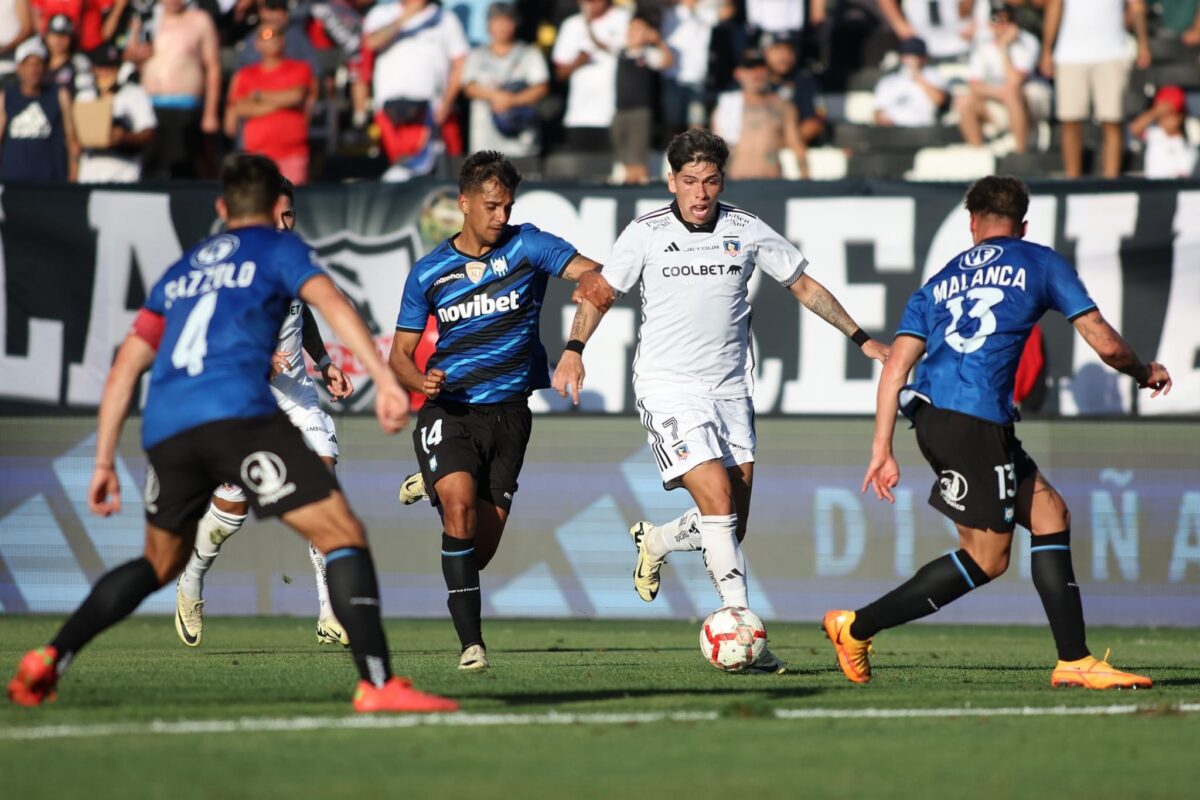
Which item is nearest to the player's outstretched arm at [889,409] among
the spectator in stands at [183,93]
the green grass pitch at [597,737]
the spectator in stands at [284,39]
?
the green grass pitch at [597,737]

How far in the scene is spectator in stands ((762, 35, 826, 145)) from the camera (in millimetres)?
18438

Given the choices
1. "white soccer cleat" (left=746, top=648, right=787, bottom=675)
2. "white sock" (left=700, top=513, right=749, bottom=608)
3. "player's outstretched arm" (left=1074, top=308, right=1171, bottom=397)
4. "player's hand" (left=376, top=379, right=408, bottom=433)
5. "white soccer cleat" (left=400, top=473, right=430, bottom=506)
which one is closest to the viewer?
"player's hand" (left=376, top=379, right=408, bottom=433)

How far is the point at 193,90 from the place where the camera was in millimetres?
18141

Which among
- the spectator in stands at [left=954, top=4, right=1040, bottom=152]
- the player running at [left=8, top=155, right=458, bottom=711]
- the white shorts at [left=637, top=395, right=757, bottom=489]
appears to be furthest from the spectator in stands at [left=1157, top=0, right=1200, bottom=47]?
the player running at [left=8, top=155, right=458, bottom=711]

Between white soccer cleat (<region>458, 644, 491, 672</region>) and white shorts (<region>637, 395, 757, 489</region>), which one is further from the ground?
white shorts (<region>637, 395, 757, 489</region>)

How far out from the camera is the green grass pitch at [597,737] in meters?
5.43

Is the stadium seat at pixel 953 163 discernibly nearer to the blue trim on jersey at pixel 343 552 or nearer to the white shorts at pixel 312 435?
the white shorts at pixel 312 435

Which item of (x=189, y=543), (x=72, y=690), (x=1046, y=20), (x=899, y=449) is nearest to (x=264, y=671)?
(x=72, y=690)

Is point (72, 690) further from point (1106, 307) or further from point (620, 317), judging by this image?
point (1106, 307)

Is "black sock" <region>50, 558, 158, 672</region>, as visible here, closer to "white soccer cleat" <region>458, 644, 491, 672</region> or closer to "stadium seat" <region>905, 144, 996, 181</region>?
"white soccer cleat" <region>458, 644, 491, 672</region>

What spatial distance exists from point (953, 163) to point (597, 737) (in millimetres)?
12735

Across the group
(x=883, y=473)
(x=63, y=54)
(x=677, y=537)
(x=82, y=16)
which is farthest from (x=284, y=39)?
(x=883, y=473)

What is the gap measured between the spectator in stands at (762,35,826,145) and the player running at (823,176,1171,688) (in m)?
10.1

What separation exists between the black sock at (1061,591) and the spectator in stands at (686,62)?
430 inches
